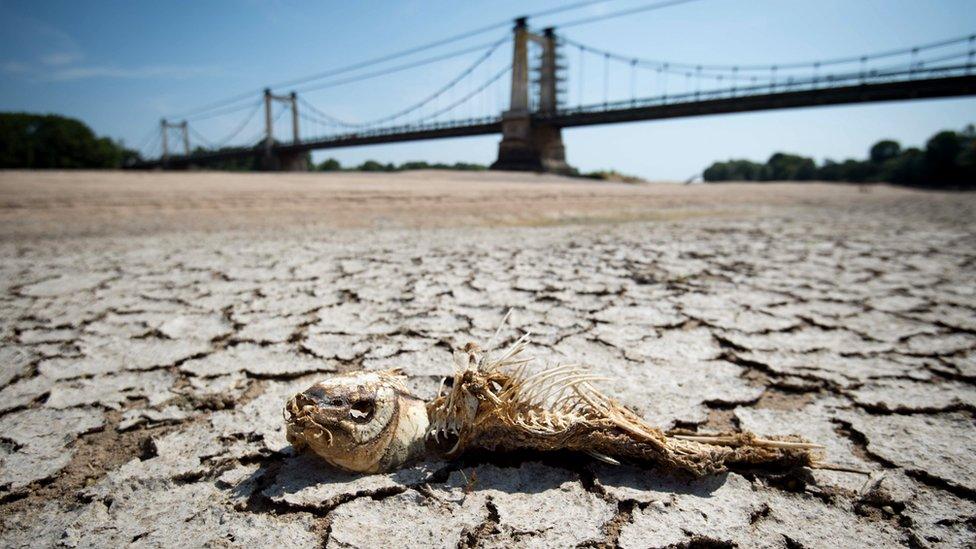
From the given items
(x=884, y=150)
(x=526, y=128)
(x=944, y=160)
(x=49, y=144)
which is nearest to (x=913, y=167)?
(x=944, y=160)

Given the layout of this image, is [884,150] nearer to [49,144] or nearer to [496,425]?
[496,425]

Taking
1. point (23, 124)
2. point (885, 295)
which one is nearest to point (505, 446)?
point (885, 295)

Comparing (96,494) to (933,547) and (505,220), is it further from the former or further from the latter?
(505,220)

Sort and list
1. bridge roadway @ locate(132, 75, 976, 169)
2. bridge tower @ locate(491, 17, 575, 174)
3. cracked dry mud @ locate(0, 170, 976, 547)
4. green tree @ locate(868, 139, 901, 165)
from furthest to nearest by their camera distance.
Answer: green tree @ locate(868, 139, 901, 165) → bridge tower @ locate(491, 17, 575, 174) → bridge roadway @ locate(132, 75, 976, 169) → cracked dry mud @ locate(0, 170, 976, 547)

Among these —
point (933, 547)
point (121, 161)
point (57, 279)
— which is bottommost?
point (933, 547)

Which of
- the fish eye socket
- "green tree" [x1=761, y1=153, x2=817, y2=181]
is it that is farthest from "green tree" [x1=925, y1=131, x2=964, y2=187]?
the fish eye socket

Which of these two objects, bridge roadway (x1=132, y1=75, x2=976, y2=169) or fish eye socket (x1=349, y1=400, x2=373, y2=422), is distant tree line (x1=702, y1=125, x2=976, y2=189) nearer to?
bridge roadway (x1=132, y1=75, x2=976, y2=169)
